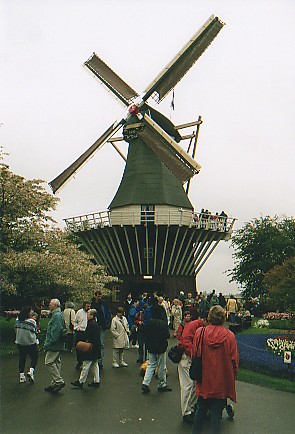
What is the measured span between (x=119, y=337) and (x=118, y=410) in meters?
4.41

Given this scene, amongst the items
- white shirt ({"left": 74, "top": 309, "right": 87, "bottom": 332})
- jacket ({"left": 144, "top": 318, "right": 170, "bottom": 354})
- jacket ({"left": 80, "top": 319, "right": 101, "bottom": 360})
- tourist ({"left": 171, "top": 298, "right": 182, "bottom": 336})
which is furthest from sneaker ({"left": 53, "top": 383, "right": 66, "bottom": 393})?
tourist ({"left": 171, "top": 298, "right": 182, "bottom": 336})

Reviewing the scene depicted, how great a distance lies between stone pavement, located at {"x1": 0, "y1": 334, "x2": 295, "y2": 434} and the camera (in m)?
7.34

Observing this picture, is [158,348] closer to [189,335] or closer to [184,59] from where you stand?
[189,335]

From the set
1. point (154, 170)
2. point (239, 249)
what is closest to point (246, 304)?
point (239, 249)

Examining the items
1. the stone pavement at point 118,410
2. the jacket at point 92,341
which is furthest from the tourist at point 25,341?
the jacket at point 92,341

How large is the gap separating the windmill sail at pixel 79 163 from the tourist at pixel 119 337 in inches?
787

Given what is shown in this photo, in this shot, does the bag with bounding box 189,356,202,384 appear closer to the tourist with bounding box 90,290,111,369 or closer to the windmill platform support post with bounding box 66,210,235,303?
the tourist with bounding box 90,290,111,369

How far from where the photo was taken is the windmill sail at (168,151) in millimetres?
29969

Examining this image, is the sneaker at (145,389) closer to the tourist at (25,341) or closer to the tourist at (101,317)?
the tourist at (25,341)

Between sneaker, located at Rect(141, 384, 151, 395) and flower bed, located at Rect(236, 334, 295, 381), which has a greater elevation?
flower bed, located at Rect(236, 334, 295, 381)

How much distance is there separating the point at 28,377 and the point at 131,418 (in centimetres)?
394

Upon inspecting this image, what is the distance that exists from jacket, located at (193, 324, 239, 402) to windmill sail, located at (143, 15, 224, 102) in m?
28.7

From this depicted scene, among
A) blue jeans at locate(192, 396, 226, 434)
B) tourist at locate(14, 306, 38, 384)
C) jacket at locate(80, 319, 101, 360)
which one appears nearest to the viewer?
blue jeans at locate(192, 396, 226, 434)

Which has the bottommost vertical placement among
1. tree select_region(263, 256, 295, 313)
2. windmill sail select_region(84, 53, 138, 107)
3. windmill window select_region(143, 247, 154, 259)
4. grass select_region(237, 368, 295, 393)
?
grass select_region(237, 368, 295, 393)
